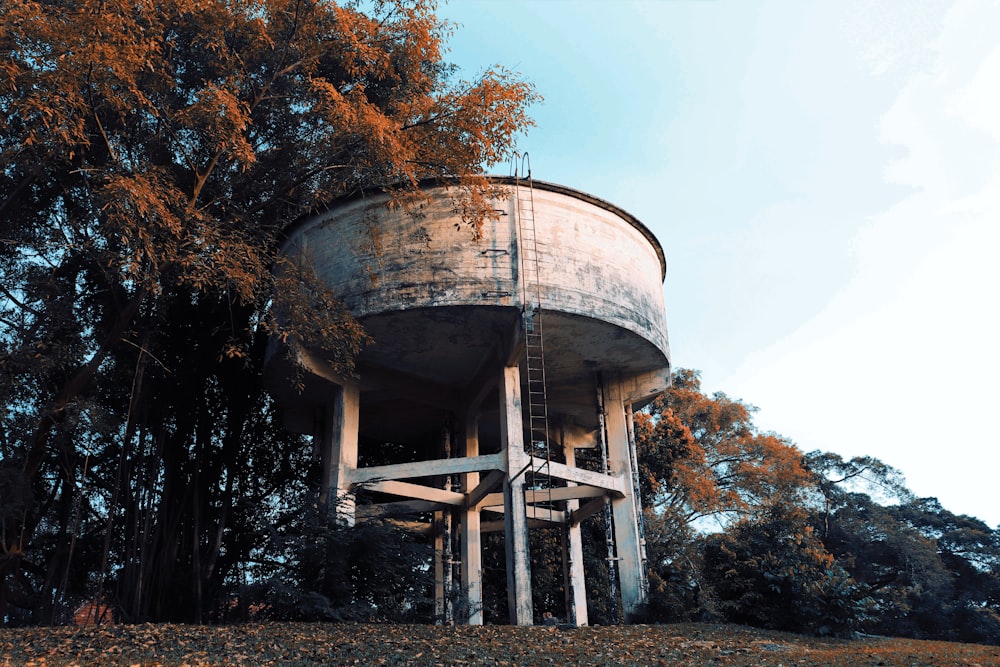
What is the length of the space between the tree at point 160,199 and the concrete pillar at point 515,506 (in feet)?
8.75

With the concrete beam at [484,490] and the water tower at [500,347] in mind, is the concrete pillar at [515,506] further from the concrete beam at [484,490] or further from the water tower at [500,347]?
the concrete beam at [484,490]

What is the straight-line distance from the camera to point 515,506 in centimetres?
1257

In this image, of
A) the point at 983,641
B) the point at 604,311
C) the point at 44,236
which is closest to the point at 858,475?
the point at 983,641

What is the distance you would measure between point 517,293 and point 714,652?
5.60 m

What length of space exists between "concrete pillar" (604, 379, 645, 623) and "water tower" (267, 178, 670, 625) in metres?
0.03

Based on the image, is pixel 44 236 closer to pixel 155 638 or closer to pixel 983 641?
pixel 155 638

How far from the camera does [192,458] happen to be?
16062mm

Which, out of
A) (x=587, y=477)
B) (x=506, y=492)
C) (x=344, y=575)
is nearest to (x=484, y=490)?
(x=506, y=492)

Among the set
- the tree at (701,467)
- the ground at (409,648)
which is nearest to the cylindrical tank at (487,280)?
the ground at (409,648)

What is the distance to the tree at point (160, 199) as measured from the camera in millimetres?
9258

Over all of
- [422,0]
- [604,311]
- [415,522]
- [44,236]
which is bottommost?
[415,522]

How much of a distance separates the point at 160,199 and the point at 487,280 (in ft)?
15.7

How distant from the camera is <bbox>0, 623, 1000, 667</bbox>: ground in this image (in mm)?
7844

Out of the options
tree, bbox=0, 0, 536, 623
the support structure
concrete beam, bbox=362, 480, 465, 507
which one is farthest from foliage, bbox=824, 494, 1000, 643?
tree, bbox=0, 0, 536, 623
